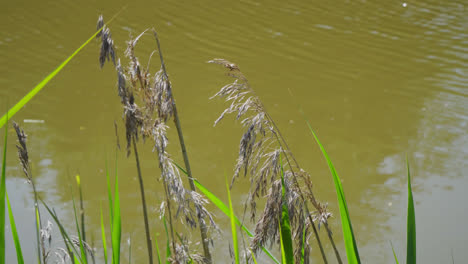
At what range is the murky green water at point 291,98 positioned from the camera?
3.96 m

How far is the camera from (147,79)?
1207 mm

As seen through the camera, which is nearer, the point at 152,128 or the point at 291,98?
the point at 152,128

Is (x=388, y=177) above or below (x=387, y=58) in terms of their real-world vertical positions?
below

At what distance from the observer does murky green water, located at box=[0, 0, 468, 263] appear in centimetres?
396

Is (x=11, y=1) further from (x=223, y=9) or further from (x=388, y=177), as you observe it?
(x=388, y=177)

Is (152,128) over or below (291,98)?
below

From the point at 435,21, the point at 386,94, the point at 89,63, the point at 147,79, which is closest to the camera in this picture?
the point at 147,79

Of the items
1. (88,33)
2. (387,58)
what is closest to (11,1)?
(88,33)

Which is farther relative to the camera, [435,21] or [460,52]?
[435,21]

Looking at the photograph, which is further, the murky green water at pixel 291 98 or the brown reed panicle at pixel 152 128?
the murky green water at pixel 291 98

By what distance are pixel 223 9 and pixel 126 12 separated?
4.29ft

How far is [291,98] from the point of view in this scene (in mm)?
5387

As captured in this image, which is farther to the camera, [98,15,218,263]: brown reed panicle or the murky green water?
the murky green water

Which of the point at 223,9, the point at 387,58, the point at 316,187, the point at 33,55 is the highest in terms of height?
the point at 223,9
